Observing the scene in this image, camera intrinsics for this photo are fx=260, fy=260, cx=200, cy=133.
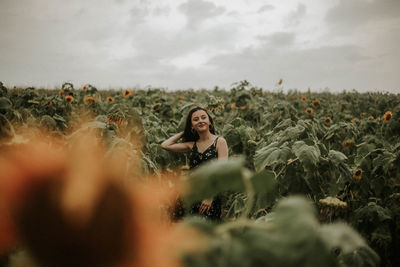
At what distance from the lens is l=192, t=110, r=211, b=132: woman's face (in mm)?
2717

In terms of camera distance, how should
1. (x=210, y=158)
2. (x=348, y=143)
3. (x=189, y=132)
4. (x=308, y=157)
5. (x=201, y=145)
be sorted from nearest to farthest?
(x=308, y=157), (x=210, y=158), (x=201, y=145), (x=189, y=132), (x=348, y=143)

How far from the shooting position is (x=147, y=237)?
29cm

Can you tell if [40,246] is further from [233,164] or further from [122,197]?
[233,164]

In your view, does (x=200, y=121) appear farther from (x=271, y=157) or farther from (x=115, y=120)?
(x=271, y=157)

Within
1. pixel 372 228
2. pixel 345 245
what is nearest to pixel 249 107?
pixel 372 228

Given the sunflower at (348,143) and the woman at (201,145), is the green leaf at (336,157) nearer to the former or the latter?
the woman at (201,145)

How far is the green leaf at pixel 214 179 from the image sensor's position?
0.35 m

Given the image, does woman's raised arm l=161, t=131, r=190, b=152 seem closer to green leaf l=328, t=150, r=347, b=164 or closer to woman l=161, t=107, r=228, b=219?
woman l=161, t=107, r=228, b=219

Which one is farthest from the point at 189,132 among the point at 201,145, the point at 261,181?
the point at 261,181

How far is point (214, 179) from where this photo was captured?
0.36m

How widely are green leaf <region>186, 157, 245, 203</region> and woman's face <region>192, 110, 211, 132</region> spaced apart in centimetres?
233

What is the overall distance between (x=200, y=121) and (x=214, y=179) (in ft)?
7.70

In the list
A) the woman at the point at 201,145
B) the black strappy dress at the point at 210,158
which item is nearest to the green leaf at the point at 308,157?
the woman at the point at 201,145

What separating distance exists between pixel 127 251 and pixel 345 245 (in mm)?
329
